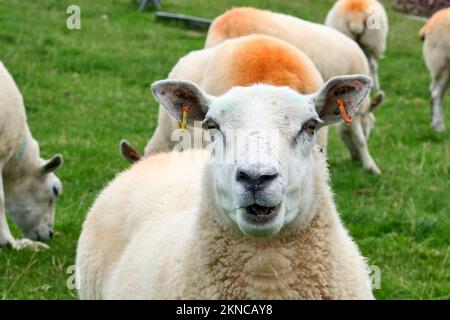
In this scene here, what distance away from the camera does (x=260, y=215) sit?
332cm

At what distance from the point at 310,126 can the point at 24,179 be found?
14.8 feet

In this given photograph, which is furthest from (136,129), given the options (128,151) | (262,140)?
(262,140)

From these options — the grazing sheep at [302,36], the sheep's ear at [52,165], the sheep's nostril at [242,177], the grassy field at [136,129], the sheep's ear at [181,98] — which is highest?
the sheep's ear at [181,98]

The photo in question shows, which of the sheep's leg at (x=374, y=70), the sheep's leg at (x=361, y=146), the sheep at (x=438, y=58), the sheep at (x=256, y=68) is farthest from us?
the sheep's leg at (x=374, y=70)

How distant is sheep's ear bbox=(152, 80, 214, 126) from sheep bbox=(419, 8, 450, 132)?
7968mm

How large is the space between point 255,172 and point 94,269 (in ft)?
5.48

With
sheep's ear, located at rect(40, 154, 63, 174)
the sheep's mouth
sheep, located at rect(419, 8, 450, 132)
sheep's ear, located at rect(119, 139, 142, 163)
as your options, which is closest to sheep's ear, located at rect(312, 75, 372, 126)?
the sheep's mouth

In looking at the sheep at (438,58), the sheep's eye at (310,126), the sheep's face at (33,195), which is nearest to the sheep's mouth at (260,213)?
the sheep's eye at (310,126)

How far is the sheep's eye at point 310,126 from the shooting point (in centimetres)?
365

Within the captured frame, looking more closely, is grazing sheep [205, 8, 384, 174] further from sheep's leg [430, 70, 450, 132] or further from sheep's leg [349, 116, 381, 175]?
sheep's leg [430, 70, 450, 132]

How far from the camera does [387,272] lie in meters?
6.10

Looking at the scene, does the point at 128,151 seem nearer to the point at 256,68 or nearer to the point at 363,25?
the point at 256,68

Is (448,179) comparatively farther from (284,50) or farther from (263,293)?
(263,293)

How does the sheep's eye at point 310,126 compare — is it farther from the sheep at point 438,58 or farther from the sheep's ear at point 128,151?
the sheep at point 438,58
